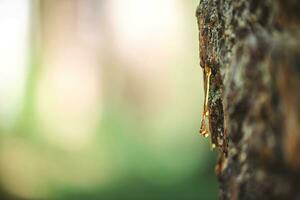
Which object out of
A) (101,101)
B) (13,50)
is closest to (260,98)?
(101,101)

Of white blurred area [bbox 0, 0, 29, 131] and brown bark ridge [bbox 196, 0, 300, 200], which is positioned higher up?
brown bark ridge [bbox 196, 0, 300, 200]

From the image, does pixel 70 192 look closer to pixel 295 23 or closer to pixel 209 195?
pixel 209 195

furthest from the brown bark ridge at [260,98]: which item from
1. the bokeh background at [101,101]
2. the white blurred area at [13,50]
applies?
the white blurred area at [13,50]

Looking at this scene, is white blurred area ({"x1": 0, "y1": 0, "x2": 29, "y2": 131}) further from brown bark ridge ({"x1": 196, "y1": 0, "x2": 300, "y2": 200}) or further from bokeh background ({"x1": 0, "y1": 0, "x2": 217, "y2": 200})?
brown bark ridge ({"x1": 196, "y1": 0, "x2": 300, "y2": 200})

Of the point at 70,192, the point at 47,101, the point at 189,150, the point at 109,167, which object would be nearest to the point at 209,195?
the point at 189,150

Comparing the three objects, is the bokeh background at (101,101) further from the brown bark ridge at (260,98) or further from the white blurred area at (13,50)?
the brown bark ridge at (260,98)

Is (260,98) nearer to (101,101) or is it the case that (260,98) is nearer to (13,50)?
(101,101)

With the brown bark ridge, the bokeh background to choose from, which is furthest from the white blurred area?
the brown bark ridge
